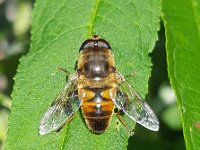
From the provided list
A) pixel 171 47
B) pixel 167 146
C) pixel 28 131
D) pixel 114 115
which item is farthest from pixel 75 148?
pixel 167 146

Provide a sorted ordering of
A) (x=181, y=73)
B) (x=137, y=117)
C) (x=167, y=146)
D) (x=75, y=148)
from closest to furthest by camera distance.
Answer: (x=75, y=148)
(x=181, y=73)
(x=137, y=117)
(x=167, y=146)

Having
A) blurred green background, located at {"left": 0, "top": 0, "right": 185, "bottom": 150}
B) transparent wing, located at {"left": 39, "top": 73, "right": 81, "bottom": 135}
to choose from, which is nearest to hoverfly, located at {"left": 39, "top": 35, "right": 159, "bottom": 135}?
transparent wing, located at {"left": 39, "top": 73, "right": 81, "bottom": 135}

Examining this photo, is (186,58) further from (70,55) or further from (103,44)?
(70,55)

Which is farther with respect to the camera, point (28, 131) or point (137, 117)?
point (137, 117)

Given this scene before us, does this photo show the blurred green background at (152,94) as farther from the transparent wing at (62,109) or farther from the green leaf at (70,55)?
the green leaf at (70,55)

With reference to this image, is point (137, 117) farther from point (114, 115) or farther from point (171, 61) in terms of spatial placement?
point (171, 61)

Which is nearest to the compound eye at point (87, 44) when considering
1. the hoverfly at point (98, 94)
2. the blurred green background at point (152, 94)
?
the hoverfly at point (98, 94)
